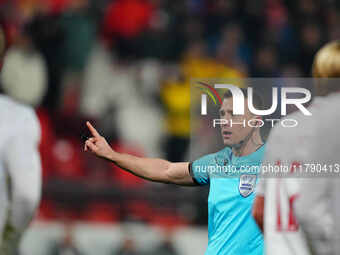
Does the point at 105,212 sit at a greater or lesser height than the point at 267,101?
lesser

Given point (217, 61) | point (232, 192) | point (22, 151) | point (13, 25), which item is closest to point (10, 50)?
point (13, 25)

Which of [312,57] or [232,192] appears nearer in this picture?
[232,192]

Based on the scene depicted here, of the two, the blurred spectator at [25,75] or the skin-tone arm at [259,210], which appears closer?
the skin-tone arm at [259,210]

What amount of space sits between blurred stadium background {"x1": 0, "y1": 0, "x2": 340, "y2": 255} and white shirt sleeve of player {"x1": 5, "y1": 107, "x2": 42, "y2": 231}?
3683 mm

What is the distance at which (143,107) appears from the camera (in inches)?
393

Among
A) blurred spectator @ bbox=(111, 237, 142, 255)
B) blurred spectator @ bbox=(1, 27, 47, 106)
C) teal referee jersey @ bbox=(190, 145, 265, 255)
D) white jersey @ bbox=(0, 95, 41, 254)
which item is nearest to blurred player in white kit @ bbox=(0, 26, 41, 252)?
white jersey @ bbox=(0, 95, 41, 254)

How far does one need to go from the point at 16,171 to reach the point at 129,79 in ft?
17.2

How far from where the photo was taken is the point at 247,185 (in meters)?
4.75

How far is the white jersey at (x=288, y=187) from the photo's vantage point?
400 cm

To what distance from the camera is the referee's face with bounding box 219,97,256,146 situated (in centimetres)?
479

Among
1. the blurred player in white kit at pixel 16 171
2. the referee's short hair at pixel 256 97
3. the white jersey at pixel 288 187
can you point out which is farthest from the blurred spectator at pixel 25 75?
the white jersey at pixel 288 187

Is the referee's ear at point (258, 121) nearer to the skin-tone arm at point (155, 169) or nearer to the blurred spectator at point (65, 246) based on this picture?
the skin-tone arm at point (155, 169)

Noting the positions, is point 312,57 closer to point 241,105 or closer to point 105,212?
point 105,212

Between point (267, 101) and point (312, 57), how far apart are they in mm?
5464
